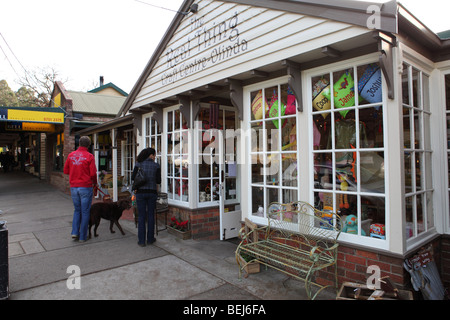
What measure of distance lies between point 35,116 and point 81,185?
8.51 meters

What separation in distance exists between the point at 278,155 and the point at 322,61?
131 centimetres

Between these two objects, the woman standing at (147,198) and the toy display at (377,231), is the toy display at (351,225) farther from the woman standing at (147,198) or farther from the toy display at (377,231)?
the woman standing at (147,198)

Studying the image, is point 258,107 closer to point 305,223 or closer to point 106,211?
point 305,223

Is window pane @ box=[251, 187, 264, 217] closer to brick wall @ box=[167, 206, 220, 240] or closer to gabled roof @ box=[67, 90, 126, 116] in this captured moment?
brick wall @ box=[167, 206, 220, 240]

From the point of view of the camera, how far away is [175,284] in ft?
11.5

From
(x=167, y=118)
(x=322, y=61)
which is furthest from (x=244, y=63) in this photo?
(x=167, y=118)

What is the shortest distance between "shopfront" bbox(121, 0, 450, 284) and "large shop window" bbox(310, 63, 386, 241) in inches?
0.4

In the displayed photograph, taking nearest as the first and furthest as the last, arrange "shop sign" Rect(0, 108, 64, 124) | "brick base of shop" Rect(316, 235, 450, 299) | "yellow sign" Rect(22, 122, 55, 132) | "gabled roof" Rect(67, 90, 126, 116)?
"brick base of shop" Rect(316, 235, 450, 299), "shop sign" Rect(0, 108, 64, 124), "gabled roof" Rect(67, 90, 126, 116), "yellow sign" Rect(22, 122, 55, 132)

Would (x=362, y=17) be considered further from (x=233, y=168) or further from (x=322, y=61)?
(x=233, y=168)

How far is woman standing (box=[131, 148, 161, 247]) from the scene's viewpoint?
4.98 meters

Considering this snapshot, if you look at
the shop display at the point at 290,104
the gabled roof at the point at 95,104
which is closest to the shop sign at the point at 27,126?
the gabled roof at the point at 95,104

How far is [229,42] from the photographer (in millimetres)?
4367

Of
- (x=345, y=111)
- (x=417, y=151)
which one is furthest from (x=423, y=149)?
(x=345, y=111)

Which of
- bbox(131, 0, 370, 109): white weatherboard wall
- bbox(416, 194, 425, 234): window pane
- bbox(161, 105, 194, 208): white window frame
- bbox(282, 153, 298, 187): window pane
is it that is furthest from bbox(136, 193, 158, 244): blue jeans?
bbox(416, 194, 425, 234): window pane
